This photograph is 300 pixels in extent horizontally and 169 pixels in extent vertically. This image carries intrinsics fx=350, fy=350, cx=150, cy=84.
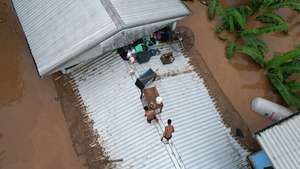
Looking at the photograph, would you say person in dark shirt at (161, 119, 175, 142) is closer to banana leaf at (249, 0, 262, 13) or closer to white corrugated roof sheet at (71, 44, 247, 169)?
white corrugated roof sheet at (71, 44, 247, 169)

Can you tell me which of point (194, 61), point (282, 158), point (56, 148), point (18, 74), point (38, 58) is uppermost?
point (18, 74)

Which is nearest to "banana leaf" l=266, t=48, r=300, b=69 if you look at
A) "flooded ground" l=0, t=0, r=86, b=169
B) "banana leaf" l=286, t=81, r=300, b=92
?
"banana leaf" l=286, t=81, r=300, b=92

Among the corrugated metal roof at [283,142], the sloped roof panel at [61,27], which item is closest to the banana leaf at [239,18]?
the corrugated metal roof at [283,142]

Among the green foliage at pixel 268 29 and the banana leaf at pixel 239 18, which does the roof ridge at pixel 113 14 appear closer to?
the banana leaf at pixel 239 18

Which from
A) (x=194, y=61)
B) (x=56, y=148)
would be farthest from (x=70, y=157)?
(x=194, y=61)

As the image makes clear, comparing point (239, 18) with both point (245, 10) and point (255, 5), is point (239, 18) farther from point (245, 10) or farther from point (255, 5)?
point (255, 5)

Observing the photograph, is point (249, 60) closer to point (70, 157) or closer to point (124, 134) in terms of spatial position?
point (124, 134)
